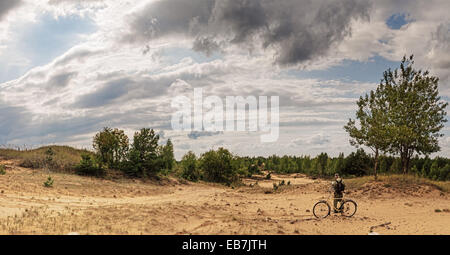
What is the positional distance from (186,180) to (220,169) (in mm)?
5308

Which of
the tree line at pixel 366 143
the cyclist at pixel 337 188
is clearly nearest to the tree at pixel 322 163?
the tree line at pixel 366 143

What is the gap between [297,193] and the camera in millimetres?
30844

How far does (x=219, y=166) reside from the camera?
46.0 metres

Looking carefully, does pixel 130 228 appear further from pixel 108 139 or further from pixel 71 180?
pixel 108 139

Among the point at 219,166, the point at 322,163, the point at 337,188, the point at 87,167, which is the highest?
the point at 337,188

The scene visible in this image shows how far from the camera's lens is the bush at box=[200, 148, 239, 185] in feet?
150

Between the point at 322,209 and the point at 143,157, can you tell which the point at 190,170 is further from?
the point at 322,209

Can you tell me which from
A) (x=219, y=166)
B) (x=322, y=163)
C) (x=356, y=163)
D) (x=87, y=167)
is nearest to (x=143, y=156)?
(x=87, y=167)

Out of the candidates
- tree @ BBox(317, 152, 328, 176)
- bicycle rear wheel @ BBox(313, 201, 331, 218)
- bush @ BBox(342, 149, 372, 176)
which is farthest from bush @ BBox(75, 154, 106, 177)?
tree @ BBox(317, 152, 328, 176)

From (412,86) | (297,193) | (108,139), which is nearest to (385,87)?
(412,86)

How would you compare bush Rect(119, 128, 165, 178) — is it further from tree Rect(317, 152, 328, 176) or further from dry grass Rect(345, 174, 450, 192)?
tree Rect(317, 152, 328, 176)

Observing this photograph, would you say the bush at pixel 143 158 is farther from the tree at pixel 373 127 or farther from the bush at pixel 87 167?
the tree at pixel 373 127

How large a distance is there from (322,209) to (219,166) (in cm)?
2975

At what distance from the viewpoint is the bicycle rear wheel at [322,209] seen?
16.6m
